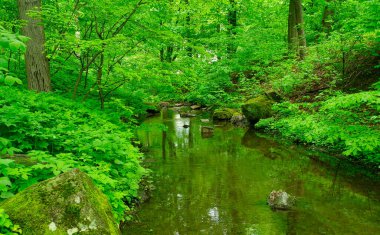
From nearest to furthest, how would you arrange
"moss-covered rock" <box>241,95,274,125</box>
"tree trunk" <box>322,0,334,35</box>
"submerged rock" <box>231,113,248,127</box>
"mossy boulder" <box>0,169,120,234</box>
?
"mossy boulder" <box>0,169,120,234</box> → "moss-covered rock" <box>241,95,274,125</box> → "submerged rock" <box>231,113,248,127</box> → "tree trunk" <box>322,0,334,35</box>

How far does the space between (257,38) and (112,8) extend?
13.5m

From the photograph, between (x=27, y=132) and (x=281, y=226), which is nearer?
(x=27, y=132)

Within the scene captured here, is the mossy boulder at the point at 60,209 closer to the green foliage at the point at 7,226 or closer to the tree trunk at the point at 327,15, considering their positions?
the green foliage at the point at 7,226

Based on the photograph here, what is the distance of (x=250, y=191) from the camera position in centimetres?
802

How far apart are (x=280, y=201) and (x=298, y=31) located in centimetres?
1301

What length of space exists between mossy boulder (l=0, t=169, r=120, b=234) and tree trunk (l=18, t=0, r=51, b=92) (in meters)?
5.90

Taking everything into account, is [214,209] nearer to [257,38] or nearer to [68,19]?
[68,19]

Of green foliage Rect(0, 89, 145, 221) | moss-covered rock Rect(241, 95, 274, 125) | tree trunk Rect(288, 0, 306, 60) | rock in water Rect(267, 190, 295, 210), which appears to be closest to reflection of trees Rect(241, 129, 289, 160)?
moss-covered rock Rect(241, 95, 274, 125)

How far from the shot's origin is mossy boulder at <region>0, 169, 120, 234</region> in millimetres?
3020

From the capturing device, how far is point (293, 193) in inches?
311

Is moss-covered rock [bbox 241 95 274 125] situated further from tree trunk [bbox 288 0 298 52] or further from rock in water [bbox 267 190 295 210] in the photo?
rock in water [bbox 267 190 295 210]

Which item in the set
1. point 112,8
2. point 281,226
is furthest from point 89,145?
point 112,8

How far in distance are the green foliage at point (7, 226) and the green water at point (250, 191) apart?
3258 millimetres

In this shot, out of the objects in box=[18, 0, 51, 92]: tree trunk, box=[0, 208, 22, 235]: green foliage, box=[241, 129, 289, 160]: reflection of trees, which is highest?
box=[18, 0, 51, 92]: tree trunk
